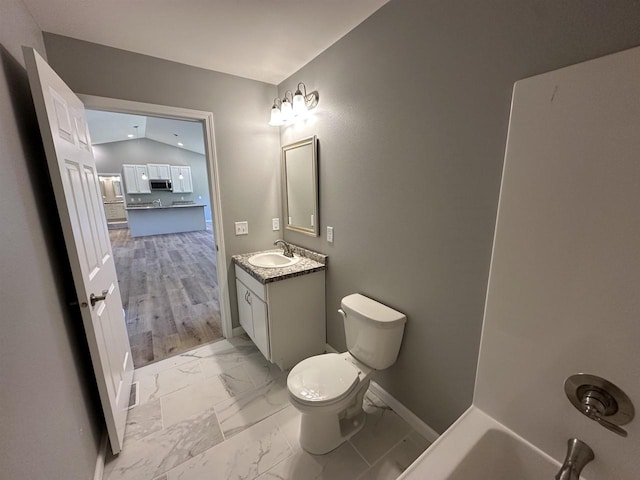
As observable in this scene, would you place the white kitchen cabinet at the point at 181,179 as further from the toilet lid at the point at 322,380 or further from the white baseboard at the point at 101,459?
the toilet lid at the point at 322,380

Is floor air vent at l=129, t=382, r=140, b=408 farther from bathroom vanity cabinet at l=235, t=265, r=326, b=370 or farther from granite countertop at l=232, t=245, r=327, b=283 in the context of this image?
granite countertop at l=232, t=245, r=327, b=283

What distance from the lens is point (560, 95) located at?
71 cm

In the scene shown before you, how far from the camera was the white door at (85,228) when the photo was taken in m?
1.04

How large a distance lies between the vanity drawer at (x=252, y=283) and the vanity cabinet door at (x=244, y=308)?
0.06m

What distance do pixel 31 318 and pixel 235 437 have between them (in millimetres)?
1194

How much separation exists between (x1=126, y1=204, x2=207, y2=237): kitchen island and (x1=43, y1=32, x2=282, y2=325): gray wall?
22.2 feet

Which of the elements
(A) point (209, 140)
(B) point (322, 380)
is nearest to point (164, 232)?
(A) point (209, 140)

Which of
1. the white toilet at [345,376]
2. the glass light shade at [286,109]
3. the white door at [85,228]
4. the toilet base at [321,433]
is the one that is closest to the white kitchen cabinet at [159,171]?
the white door at [85,228]

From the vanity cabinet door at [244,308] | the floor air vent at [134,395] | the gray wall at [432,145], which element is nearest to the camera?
the gray wall at [432,145]

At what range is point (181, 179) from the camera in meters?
9.50

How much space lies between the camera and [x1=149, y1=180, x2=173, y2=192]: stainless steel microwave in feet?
28.9

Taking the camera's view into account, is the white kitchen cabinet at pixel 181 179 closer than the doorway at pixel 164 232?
No

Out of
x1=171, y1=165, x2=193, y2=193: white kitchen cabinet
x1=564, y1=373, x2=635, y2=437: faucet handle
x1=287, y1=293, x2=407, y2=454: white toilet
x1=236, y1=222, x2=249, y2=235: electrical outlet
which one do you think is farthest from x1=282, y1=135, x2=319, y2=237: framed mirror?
x1=171, y1=165, x2=193, y2=193: white kitchen cabinet

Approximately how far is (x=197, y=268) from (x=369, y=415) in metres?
3.95
